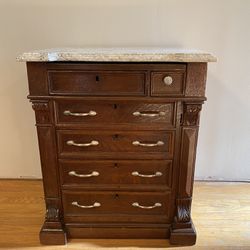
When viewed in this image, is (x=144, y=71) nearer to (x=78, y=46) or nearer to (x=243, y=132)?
(x=78, y=46)

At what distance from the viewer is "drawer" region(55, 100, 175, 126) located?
3.89 ft

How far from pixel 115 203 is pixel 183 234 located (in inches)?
15.8

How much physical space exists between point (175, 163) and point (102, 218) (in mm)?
505

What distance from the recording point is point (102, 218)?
A: 4.57 feet

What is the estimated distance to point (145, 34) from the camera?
5.52 feet

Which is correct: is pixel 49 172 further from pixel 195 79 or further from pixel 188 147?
pixel 195 79

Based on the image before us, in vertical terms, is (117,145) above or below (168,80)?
below

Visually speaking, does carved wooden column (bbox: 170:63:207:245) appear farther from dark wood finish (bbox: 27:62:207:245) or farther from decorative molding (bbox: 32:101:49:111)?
decorative molding (bbox: 32:101:49:111)

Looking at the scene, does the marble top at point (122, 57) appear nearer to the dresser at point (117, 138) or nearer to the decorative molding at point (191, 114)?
the dresser at point (117, 138)

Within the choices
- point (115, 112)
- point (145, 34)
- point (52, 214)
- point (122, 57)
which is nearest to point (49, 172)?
point (52, 214)

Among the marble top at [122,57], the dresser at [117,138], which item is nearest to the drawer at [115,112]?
the dresser at [117,138]

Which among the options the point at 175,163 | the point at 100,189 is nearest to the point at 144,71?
the point at 175,163

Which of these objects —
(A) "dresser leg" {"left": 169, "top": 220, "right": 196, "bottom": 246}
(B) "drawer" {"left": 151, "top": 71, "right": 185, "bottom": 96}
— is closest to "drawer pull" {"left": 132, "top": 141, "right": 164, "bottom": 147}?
(B) "drawer" {"left": 151, "top": 71, "right": 185, "bottom": 96}

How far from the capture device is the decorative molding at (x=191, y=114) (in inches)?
46.2
